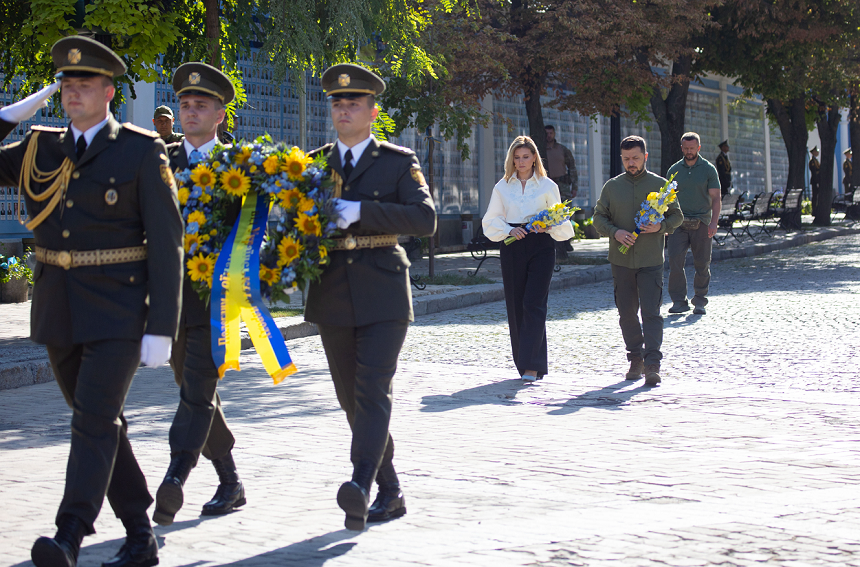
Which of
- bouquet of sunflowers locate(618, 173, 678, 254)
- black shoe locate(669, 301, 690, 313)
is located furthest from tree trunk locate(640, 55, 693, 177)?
bouquet of sunflowers locate(618, 173, 678, 254)

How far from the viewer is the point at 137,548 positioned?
13.4 feet

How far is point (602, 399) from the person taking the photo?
7895 mm

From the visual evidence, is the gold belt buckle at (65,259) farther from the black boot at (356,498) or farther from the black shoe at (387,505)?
the black shoe at (387,505)

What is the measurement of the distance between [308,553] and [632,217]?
5.27m

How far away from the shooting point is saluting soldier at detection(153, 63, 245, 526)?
4.71m

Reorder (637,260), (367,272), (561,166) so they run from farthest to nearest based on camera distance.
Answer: (561,166) < (637,260) < (367,272)

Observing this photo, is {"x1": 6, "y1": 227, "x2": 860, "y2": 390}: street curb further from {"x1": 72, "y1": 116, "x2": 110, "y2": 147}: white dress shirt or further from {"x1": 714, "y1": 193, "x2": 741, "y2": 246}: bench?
{"x1": 72, "y1": 116, "x2": 110, "y2": 147}: white dress shirt

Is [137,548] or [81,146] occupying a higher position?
[81,146]

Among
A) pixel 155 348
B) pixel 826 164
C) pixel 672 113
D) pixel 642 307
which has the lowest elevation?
pixel 642 307

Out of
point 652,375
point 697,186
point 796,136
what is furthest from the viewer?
point 796,136

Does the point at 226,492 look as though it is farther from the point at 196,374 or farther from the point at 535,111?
the point at 535,111

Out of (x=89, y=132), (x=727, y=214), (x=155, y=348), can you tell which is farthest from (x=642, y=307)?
(x=727, y=214)

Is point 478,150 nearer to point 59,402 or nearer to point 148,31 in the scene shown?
point 148,31

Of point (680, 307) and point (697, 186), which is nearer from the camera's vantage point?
point (697, 186)
